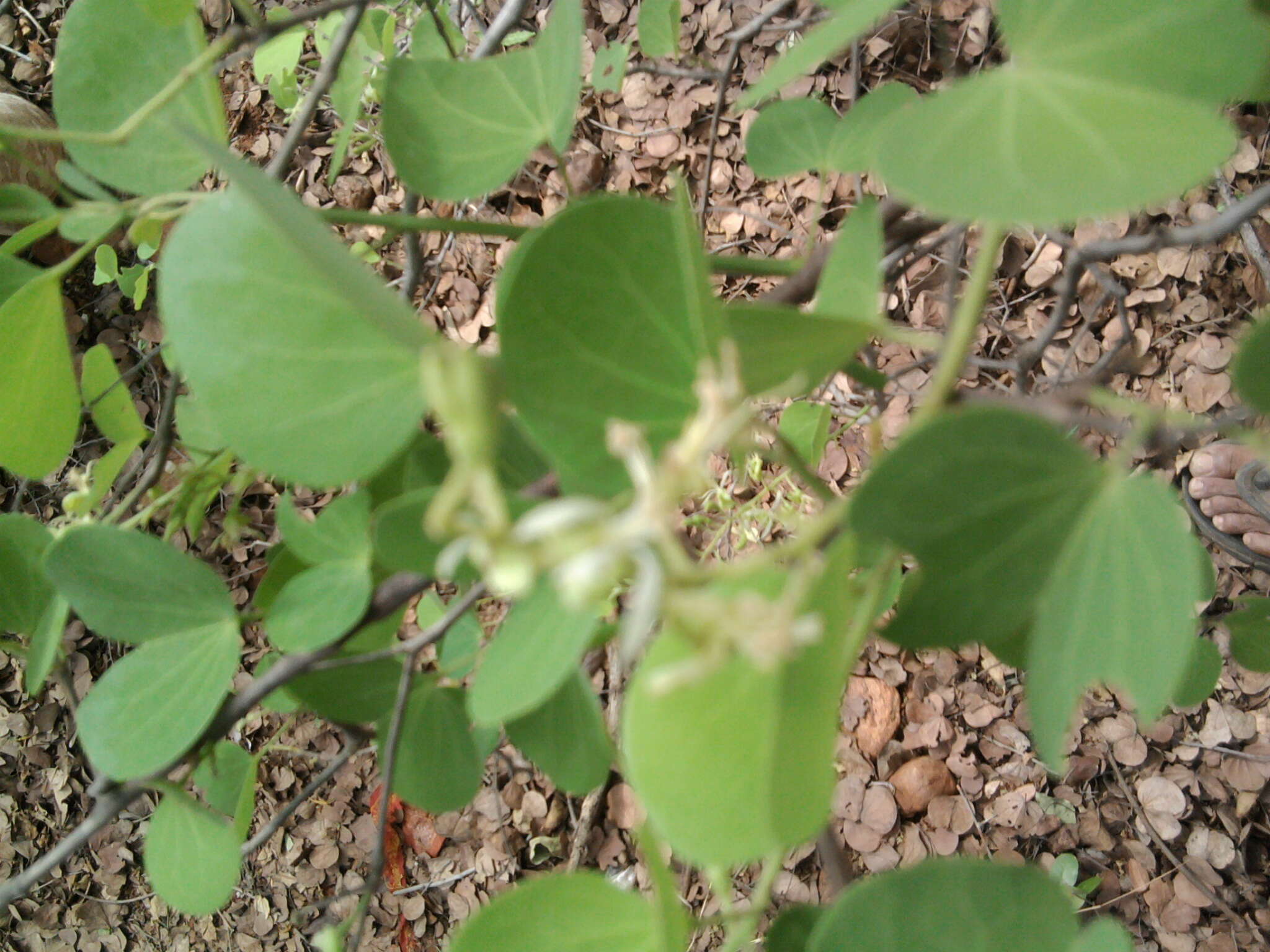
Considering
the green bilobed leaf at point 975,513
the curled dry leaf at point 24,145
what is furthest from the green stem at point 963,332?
the curled dry leaf at point 24,145

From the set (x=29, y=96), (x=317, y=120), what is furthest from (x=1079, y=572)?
(x=29, y=96)

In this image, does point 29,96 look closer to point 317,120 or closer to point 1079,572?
point 317,120

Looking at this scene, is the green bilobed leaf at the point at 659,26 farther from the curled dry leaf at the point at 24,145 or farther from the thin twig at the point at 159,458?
the curled dry leaf at the point at 24,145

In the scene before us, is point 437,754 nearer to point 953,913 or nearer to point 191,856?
point 191,856

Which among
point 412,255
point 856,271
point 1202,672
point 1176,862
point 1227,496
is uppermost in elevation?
point 856,271

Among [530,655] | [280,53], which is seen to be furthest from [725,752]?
[280,53]

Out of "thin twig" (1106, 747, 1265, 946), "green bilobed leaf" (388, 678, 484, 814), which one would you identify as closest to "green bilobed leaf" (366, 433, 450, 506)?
"green bilobed leaf" (388, 678, 484, 814)

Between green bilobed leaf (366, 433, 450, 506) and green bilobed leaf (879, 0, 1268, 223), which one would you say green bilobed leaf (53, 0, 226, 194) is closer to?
green bilobed leaf (366, 433, 450, 506)
